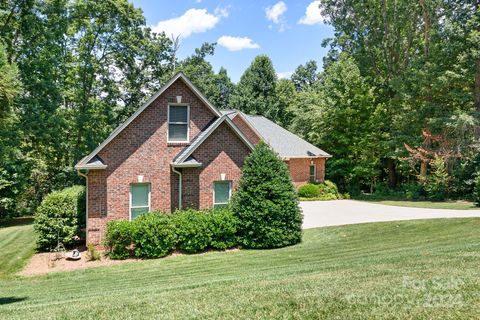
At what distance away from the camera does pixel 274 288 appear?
6379 mm

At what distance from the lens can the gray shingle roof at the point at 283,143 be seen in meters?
29.1

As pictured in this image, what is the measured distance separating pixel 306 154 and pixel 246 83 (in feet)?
64.5

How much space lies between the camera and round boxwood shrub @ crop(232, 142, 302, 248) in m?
13.6

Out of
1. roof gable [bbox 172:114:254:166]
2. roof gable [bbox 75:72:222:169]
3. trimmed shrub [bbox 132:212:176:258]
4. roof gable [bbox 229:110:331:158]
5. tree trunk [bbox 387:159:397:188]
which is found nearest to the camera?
trimmed shrub [bbox 132:212:176:258]

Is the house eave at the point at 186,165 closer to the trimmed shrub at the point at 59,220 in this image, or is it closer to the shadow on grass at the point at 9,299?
the trimmed shrub at the point at 59,220

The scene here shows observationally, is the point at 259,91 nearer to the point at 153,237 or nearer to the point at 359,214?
the point at 359,214

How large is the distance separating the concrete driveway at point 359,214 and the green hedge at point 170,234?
4.68 m

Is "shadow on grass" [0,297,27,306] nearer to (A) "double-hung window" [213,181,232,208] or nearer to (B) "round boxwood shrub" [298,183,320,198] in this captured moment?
(A) "double-hung window" [213,181,232,208]

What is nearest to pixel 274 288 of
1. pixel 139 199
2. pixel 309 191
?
pixel 139 199

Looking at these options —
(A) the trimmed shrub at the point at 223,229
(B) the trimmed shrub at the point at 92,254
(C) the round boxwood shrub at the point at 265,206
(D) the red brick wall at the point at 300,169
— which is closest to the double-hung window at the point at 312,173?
(D) the red brick wall at the point at 300,169

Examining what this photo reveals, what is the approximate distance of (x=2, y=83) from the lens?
723 cm

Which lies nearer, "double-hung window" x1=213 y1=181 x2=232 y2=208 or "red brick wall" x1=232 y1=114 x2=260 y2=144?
"double-hung window" x1=213 y1=181 x2=232 y2=208

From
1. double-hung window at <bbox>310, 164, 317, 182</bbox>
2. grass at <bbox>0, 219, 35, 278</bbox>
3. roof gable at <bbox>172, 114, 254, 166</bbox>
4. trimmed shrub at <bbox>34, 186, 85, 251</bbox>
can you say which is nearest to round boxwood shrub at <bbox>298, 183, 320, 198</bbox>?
double-hung window at <bbox>310, 164, 317, 182</bbox>

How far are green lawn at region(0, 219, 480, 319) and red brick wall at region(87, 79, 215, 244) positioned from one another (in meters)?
2.80
